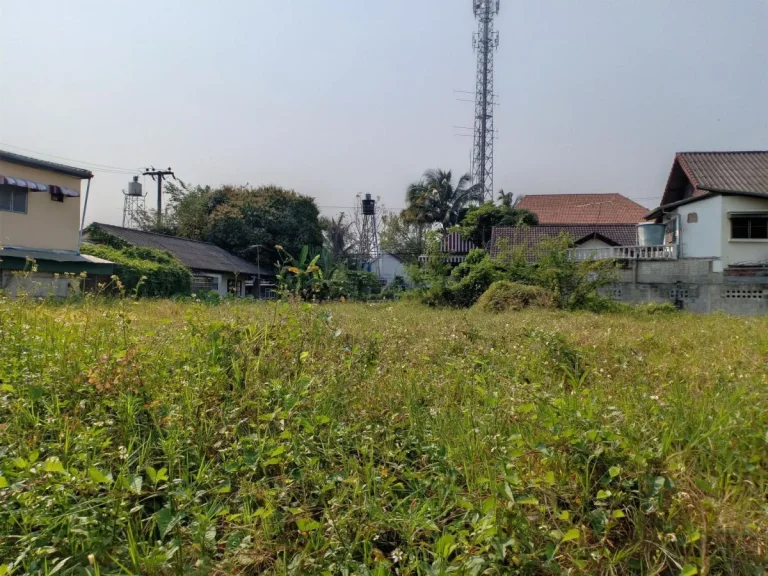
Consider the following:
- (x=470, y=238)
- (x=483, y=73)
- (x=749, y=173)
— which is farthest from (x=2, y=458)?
(x=483, y=73)

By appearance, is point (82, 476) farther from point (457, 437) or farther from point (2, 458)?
point (457, 437)

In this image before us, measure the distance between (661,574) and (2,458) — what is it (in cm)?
275

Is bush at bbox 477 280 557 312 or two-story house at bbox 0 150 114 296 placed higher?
two-story house at bbox 0 150 114 296

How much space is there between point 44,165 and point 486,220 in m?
19.6

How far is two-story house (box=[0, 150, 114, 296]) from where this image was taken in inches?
536

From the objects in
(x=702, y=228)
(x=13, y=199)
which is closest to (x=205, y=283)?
(x=13, y=199)

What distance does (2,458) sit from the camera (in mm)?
2307

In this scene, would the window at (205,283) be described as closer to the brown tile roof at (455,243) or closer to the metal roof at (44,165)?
the metal roof at (44,165)

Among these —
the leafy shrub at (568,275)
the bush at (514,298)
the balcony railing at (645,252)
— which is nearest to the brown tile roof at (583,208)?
the balcony railing at (645,252)

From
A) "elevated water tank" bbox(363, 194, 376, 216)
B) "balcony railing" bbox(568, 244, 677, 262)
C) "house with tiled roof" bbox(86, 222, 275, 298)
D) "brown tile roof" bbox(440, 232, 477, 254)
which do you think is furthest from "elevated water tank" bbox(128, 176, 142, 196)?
"balcony railing" bbox(568, 244, 677, 262)

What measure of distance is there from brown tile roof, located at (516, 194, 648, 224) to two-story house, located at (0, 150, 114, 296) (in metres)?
26.8

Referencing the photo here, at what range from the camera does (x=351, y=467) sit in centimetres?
245

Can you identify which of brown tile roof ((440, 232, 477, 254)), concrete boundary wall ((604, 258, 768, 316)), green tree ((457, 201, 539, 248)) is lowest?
concrete boundary wall ((604, 258, 768, 316))

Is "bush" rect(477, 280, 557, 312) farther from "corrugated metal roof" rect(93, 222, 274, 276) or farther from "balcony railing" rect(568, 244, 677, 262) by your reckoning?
"corrugated metal roof" rect(93, 222, 274, 276)
